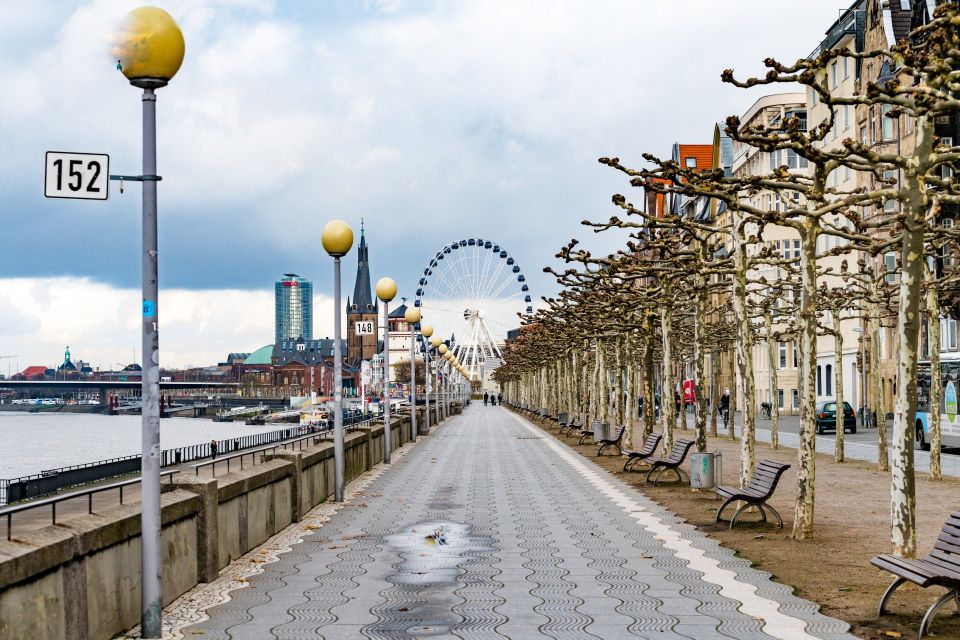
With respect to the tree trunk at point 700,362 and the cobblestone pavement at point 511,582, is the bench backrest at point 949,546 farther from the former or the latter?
the tree trunk at point 700,362

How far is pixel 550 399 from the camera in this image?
269 ft

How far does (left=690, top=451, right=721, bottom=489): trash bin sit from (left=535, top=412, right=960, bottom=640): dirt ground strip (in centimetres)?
24

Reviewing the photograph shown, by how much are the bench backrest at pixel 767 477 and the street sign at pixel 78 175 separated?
32.7 ft

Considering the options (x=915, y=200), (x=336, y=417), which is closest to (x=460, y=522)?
(x=336, y=417)

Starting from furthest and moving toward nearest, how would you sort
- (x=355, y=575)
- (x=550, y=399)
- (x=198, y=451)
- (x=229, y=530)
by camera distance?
(x=550, y=399) < (x=198, y=451) < (x=229, y=530) < (x=355, y=575)

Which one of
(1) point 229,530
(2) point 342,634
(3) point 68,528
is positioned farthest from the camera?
(1) point 229,530

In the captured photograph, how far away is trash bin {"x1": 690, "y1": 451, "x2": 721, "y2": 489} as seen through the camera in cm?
2230

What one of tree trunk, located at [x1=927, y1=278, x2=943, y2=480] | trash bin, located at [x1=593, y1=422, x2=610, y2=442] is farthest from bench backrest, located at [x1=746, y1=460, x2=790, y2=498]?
trash bin, located at [x1=593, y1=422, x2=610, y2=442]

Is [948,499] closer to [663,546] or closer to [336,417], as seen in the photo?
[663,546]

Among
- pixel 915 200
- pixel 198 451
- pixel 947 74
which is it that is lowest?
pixel 198 451

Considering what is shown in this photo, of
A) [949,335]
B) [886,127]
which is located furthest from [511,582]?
[886,127]

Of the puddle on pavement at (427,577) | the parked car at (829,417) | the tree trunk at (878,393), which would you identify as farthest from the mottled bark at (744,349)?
the parked car at (829,417)

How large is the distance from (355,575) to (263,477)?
11.0ft

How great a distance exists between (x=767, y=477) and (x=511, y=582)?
590 cm
